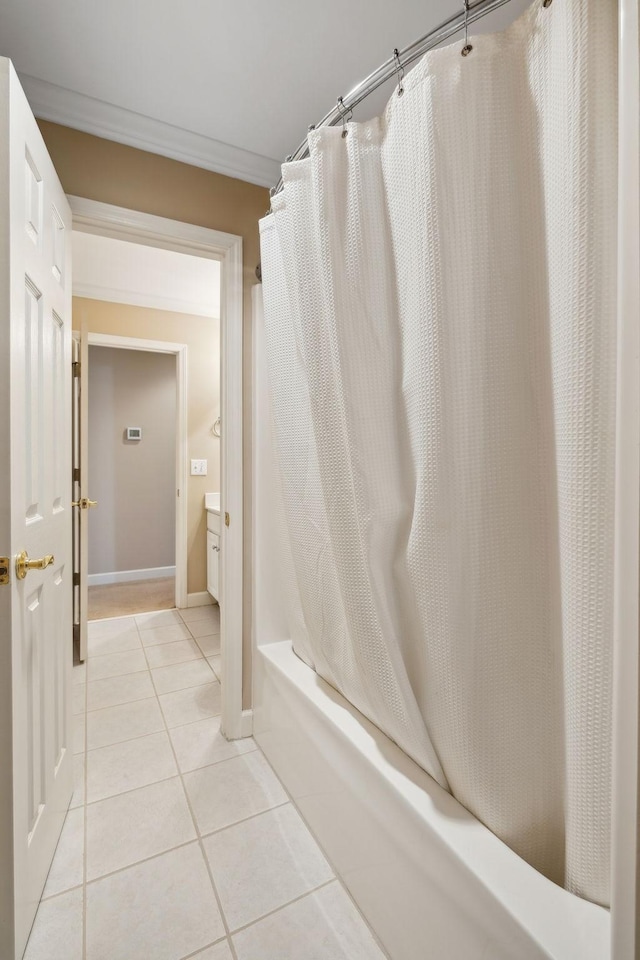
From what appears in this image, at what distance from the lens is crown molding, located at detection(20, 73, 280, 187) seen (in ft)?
4.88

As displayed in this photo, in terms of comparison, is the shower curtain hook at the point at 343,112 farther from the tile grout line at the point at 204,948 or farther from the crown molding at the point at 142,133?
the tile grout line at the point at 204,948

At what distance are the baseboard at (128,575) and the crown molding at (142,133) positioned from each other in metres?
3.74

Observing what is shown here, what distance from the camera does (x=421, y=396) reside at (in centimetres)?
87

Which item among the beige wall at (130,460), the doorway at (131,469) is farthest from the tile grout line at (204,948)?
the beige wall at (130,460)

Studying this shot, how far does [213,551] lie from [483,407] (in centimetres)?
292

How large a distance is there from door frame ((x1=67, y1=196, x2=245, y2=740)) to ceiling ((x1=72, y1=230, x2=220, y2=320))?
0.94 m

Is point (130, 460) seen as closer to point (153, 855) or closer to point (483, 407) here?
point (153, 855)

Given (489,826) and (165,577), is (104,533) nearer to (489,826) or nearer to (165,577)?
(165,577)

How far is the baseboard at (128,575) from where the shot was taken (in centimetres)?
439

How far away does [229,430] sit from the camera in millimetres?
1867

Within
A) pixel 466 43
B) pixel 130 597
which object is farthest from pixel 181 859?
pixel 130 597

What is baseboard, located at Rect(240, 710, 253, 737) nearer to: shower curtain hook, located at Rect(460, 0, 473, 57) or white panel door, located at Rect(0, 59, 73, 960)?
white panel door, located at Rect(0, 59, 73, 960)

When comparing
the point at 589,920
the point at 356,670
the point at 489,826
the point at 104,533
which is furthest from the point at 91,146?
the point at 104,533

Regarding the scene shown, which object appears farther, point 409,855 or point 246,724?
point 246,724
